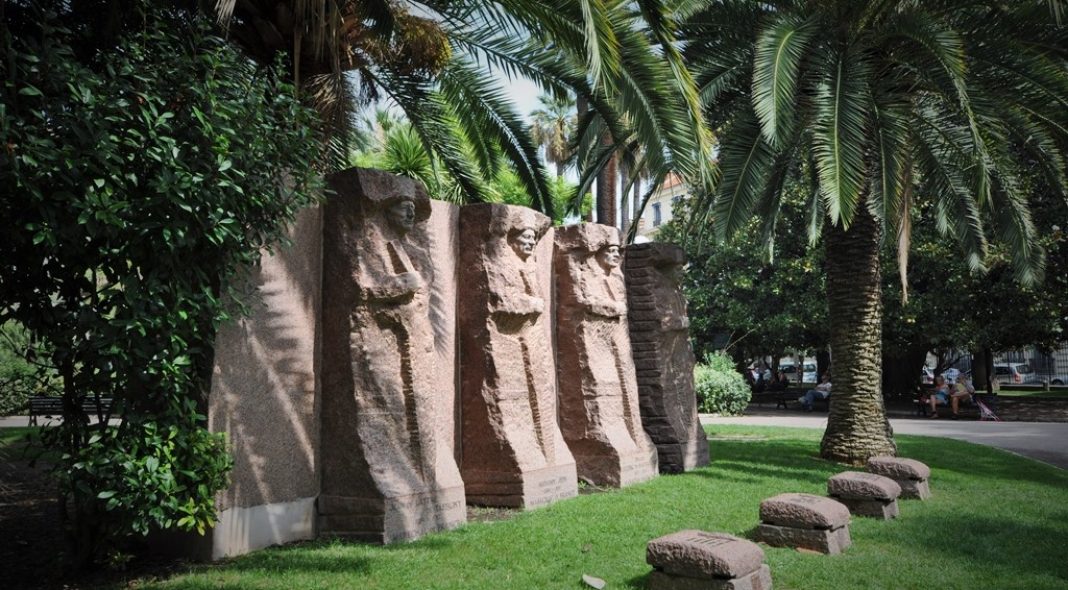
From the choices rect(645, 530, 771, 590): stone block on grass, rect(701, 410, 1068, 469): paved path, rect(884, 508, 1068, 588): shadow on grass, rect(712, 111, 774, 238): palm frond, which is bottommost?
rect(884, 508, 1068, 588): shadow on grass

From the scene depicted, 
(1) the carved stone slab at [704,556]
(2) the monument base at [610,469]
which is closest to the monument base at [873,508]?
(2) the monument base at [610,469]

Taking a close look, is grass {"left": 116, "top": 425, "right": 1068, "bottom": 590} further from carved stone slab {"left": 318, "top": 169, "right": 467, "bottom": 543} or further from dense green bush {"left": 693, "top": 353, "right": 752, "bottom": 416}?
dense green bush {"left": 693, "top": 353, "right": 752, "bottom": 416}

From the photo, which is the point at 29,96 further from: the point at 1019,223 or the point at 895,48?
the point at 1019,223

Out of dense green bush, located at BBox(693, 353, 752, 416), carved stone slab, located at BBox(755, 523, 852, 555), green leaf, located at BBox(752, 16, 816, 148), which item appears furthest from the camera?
dense green bush, located at BBox(693, 353, 752, 416)

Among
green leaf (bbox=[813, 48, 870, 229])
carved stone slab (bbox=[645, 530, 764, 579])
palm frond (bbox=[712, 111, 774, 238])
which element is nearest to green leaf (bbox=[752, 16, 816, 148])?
green leaf (bbox=[813, 48, 870, 229])

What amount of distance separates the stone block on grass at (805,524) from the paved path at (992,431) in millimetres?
6901

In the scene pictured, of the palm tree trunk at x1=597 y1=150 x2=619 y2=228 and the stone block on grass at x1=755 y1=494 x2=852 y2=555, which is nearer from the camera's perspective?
the stone block on grass at x1=755 y1=494 x2=852 y2=555

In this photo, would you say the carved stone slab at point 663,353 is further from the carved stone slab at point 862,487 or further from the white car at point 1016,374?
the white car at point 1016,374

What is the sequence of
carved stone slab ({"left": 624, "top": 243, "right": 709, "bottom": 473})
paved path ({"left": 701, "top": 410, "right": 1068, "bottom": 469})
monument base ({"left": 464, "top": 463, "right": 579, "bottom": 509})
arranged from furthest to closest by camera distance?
paved path ({"left": 701, "top": 410, "right": 1068, "bottom": 469}) < carved stone slab ({"left": 624, "top": 243, "right": 709, "bottom": 473}) < monument base ({"left": 464, "top": 463, "right": 579, "bottom": 509})

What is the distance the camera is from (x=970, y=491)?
28.3 ft

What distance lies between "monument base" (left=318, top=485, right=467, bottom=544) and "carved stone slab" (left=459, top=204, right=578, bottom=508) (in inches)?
43.7

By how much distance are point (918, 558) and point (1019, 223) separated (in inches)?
227

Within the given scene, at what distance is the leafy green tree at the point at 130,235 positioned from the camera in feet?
13.8

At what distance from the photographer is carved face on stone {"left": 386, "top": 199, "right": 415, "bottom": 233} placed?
6664 millimetres
